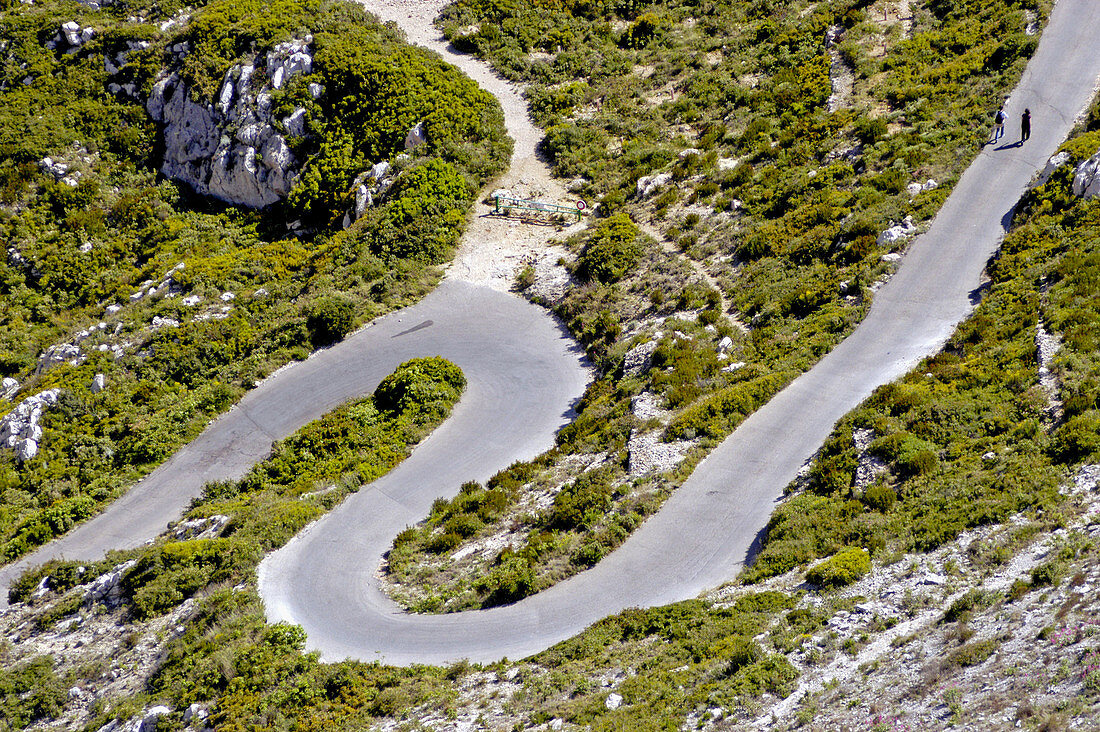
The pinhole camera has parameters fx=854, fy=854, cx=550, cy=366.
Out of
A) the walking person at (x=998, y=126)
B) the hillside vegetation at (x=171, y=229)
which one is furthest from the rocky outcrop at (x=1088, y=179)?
the hillside vegetation at (x=171, y=229)

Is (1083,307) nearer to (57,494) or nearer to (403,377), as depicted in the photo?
(403,377)

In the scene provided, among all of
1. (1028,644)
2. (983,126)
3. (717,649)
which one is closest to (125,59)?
(983,126)

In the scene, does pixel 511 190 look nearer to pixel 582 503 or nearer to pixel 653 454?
pixel 653 454

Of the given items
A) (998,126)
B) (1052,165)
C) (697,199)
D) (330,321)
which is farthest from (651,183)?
(1052,165)

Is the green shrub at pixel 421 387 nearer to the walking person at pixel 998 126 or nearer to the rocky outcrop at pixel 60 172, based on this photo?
the walking person at pixel 998 126

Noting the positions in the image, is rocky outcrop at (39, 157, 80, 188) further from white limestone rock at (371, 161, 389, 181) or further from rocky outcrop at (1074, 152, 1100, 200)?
rocky outcrop at (1074, 152, 1100, 200)

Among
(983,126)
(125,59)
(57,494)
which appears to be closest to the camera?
(57,494)
